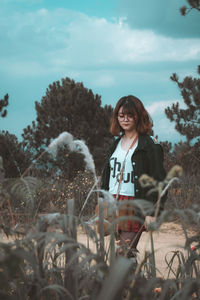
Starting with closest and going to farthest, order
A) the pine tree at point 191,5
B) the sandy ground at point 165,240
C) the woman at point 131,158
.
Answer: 1. the woman at point 131,158
2. the sandy ground at point 165,240
3. the pine tree at point 191,5

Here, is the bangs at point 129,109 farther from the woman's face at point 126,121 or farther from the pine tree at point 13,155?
the pine tree at point 13,155

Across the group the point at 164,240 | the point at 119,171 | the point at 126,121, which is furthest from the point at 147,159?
the point at 164,240

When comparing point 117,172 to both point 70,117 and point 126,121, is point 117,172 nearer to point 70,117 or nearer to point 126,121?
point 126,121

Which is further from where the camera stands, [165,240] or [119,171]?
[165,240]

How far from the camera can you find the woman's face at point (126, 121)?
3.31 m

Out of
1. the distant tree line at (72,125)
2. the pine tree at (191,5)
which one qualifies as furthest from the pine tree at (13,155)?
the pine tree at (191,5)

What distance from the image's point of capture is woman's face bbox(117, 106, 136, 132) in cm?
331

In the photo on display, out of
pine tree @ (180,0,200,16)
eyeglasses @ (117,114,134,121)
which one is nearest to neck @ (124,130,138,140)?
eyeglasses @ (117,114,134,121)

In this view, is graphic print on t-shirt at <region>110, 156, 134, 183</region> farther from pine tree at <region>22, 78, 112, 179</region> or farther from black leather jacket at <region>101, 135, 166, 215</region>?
pine tree at <region>22, 78, 112, 179</region>

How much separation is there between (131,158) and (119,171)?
0.46 ft

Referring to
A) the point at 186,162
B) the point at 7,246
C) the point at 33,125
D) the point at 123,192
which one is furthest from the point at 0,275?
the point at 33,125

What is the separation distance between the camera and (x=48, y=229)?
5.26ft

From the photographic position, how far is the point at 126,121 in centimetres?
331

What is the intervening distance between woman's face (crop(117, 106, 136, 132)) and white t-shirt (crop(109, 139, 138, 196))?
14 cm
